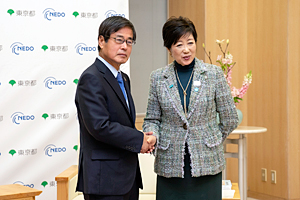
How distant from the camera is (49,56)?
335 centimetres

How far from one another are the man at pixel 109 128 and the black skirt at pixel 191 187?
20cm

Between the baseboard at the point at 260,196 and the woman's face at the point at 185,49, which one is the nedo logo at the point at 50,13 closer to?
the woman's face at the point at 185,49

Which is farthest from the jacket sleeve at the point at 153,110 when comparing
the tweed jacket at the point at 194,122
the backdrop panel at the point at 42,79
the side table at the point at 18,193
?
the backdrop panel at the point at 42,79

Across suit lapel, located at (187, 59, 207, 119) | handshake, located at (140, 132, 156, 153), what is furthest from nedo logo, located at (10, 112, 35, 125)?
suit lapel, located at (187, 59, 207, 119)

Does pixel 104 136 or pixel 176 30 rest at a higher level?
pixel 176 30

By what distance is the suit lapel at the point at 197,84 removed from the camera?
1.82 meters

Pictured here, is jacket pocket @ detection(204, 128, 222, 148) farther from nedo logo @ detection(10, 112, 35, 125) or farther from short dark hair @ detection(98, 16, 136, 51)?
nedo logo @ detection(10, 112, 35, 125)

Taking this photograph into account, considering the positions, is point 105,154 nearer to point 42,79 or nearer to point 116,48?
point 116,48

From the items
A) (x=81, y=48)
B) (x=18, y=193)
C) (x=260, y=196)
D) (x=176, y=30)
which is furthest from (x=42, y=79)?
(x=260, y=196)

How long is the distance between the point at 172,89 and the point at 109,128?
0.44 m

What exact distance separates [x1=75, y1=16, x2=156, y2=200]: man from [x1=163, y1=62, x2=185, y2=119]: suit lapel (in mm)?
193

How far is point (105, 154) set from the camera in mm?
1653

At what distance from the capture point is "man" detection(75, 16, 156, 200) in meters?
1.61

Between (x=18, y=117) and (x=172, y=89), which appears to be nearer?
(x=172, y=89)
